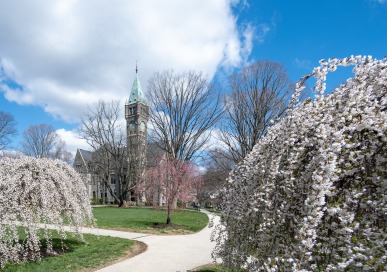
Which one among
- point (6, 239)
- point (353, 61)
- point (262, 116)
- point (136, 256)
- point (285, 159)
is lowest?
point (136, 256)

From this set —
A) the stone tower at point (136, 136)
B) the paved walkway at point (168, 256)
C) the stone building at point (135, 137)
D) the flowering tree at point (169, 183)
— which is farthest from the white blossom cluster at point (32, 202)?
the stone tower at point (136, 136)

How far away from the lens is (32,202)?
23.9ft

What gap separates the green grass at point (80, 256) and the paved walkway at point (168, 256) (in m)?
0.60

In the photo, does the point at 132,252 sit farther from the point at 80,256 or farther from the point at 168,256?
the point at 80,256

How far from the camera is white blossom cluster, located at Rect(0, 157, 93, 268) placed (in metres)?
6.81

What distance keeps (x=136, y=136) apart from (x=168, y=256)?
104 ft

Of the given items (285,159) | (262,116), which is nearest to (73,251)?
(285,159)

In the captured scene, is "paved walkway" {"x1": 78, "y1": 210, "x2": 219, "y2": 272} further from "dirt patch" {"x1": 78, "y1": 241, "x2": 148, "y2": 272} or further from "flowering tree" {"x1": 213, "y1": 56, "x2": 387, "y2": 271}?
"flowering tree" {"x1": 213, "y1": 56, "x2": 387, "y2": 271}

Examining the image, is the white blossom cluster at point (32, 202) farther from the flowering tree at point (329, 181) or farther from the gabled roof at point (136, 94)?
the gabled roof at point (136, 94)

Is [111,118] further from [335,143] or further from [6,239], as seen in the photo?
[335,143]

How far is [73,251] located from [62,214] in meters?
1.28

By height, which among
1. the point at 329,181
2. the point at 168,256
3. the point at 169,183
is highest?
the point at 169,183

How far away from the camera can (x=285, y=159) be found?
3.06 metres

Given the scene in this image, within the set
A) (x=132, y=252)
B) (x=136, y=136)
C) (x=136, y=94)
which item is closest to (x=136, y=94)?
(x=136, y=94)
